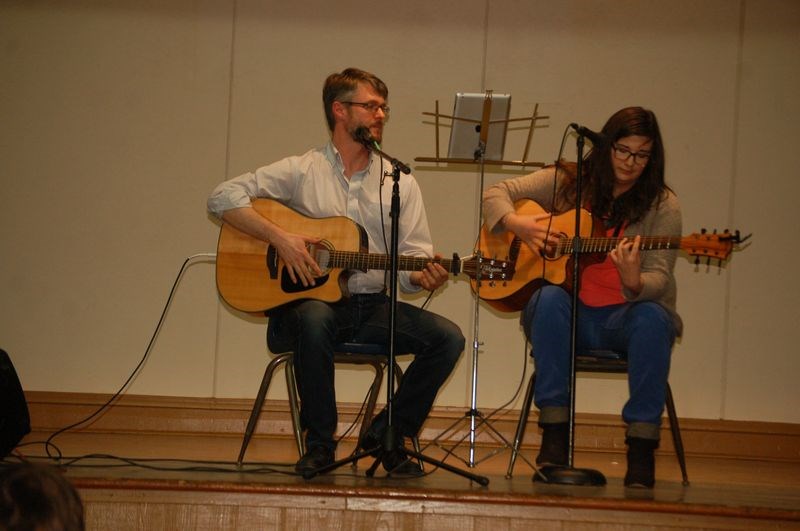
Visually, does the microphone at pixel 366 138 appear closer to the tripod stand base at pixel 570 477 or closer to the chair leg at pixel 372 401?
the chair leg at pixel 372 401

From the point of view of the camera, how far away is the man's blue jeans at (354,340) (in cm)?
305

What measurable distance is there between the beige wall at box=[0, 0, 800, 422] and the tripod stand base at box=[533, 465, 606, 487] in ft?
6.18

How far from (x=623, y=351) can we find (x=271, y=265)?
1.23 meters

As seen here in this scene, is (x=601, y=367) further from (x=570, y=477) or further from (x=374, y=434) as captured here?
(x=374, y=434)

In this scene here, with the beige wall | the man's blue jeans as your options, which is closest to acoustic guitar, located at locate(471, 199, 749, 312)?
the man's blue jeans

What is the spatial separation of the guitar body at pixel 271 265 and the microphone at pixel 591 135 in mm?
845

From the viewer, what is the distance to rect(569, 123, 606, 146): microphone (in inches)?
113

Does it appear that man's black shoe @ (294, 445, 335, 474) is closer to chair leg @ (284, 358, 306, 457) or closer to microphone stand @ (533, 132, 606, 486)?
chair leg @ (284, 358, 306, 457)

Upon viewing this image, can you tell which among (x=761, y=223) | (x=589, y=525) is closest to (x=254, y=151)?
(x=761, y=223)

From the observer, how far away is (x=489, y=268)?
3324mm

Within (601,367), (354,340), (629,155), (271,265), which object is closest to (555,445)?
(601,367)

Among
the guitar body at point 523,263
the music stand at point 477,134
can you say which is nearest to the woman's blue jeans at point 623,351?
the guitar body at point 523,263

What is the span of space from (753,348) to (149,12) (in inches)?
137

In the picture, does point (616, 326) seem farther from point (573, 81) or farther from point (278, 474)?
point (573, 81)
